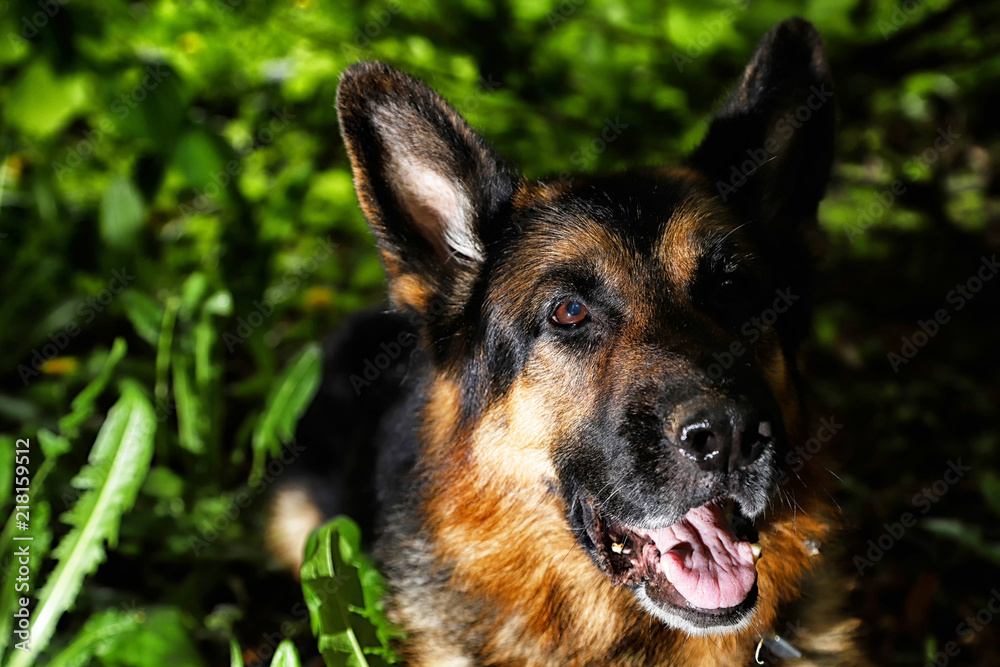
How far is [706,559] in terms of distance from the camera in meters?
2.59

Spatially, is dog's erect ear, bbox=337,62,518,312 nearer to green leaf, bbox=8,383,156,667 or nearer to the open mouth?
the open mouth

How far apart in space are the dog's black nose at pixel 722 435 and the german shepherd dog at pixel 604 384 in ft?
0.04

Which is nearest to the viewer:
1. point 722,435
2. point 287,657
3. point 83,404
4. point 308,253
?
point 722,435

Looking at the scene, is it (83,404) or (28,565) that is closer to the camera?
(28,565)

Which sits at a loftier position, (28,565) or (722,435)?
(722,435)

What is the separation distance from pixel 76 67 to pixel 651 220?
3328mm

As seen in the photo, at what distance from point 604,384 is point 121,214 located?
146 inches

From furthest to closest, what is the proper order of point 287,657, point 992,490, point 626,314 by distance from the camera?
point 992,490 → point 626,314 → point 287,657

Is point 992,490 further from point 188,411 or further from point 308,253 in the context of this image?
point 308,253

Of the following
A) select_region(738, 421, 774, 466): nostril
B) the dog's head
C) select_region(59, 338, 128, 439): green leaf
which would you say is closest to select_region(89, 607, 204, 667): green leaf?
select_region(59, 338, 128, 439): green leaf

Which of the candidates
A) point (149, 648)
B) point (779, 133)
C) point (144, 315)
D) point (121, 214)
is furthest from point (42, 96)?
point (779, 133)

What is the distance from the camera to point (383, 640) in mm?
2975

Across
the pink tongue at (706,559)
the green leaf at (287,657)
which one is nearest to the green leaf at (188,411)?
the green leaf at (287,657)

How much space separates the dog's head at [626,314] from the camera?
244 cm
